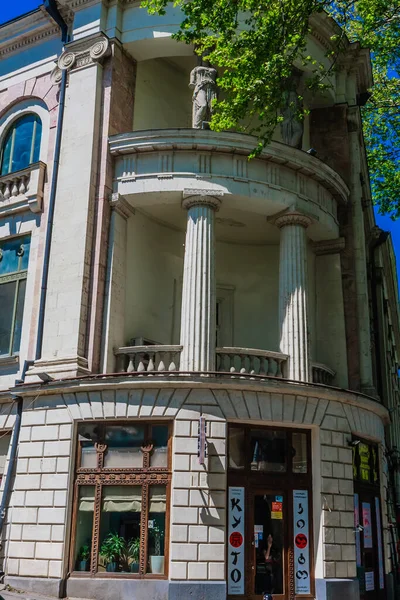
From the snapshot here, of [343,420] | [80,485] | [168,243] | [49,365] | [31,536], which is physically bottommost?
[31,536]

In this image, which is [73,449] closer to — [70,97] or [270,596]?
[270,596]

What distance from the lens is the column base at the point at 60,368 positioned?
16.1 metres

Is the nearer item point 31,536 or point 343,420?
point 31,536

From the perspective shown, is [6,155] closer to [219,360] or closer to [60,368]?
[60,368]

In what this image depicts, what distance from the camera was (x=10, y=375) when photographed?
713 inches

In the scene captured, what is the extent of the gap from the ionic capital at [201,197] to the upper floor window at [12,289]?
4836 millimetres

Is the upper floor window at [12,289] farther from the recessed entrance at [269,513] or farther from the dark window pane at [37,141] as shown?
the recessed entrance at [269,513]

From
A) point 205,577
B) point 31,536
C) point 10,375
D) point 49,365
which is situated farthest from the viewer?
point 10,375

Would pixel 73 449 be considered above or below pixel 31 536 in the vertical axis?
above

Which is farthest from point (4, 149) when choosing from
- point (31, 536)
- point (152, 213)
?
Result: point (31, 536)

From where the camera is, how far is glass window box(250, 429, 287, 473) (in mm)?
16016

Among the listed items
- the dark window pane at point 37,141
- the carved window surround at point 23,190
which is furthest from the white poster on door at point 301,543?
the dark window pane at point 37,141

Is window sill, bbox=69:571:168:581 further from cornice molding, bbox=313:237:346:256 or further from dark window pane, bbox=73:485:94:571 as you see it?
cornice molding, bbox=313:237:346:256

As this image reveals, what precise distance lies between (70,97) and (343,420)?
1121cm
